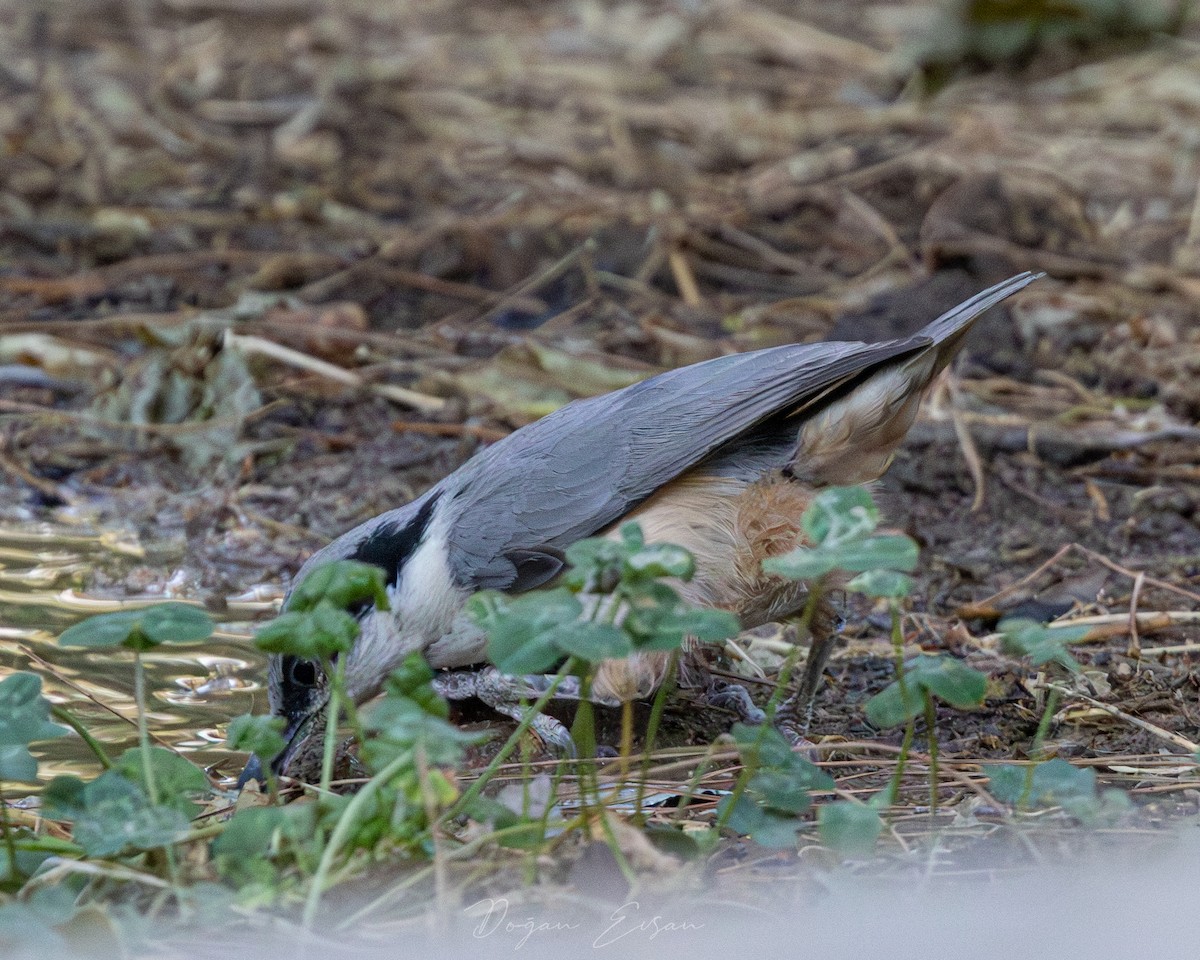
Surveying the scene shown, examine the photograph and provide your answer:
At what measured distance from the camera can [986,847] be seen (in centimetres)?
247

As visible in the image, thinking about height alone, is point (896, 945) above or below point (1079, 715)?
above

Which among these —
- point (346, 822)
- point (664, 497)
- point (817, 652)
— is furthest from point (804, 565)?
point (817, 652)

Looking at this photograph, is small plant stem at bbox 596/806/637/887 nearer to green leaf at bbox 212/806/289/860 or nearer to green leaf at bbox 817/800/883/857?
green leaf at bbox 817/800/883/857

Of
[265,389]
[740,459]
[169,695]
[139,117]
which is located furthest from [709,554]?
[139,117]

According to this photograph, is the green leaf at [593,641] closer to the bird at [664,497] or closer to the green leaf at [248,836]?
the green leaf at [248,836]

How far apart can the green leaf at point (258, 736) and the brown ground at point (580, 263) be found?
1.49 meters

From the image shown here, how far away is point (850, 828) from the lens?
2.24m

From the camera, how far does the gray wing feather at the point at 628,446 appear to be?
3.29 meters

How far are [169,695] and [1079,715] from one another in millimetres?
2063

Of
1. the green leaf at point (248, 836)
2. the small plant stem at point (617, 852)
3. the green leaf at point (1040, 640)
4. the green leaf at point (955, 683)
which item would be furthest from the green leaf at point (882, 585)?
the green leaf at point (248, 836)

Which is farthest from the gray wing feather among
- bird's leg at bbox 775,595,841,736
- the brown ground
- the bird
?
the brown ground

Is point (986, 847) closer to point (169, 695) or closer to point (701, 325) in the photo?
point (169, 695)

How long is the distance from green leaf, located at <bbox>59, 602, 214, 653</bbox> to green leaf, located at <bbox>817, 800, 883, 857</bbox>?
1008 mm

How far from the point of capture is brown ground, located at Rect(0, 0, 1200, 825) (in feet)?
14.9
